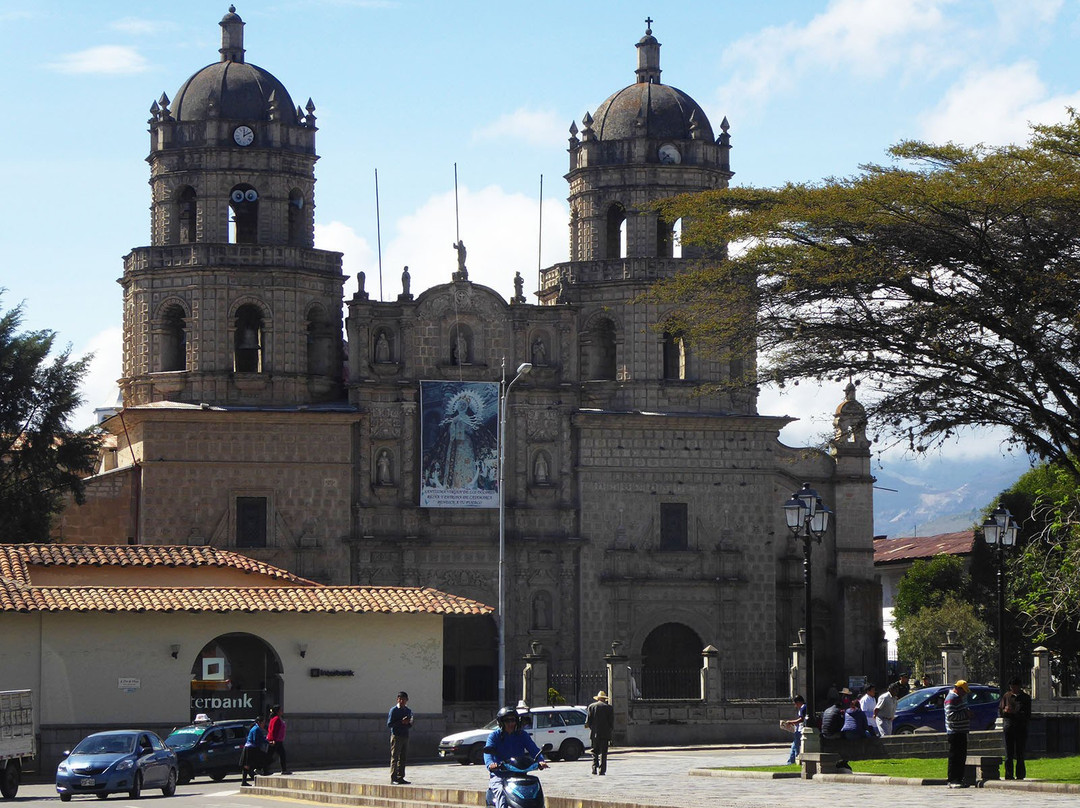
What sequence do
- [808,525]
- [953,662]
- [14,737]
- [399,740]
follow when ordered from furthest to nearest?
[953,662] → [808,525] → [14,737] → [399,740]

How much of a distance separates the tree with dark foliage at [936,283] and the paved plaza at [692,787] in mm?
5781

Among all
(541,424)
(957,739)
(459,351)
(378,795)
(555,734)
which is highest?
(459,351)

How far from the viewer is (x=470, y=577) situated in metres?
56.5

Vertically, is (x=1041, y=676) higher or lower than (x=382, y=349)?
lower

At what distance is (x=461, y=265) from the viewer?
57.8 metres

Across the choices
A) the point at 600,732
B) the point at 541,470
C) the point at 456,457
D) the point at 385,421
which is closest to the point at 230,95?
the point at 385,421

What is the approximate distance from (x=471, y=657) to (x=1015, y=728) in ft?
98.2

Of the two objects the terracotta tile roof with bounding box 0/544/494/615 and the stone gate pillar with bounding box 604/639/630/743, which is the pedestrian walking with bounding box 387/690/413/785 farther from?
the stone gate pillar with bounding box 604/639/630/743

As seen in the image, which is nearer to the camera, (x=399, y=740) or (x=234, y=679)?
(x=399, y=740)

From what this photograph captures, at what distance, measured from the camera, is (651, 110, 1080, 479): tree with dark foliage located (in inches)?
1137

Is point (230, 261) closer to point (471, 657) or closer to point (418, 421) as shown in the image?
point (418, 421)

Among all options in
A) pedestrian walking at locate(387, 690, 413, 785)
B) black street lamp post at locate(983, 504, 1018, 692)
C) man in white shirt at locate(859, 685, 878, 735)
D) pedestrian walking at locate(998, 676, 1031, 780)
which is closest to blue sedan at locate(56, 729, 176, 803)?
pedestrian walking at locate(387, 690, 413, 785)

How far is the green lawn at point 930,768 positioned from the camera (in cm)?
2752

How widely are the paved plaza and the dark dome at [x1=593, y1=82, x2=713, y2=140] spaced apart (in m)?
25.5
